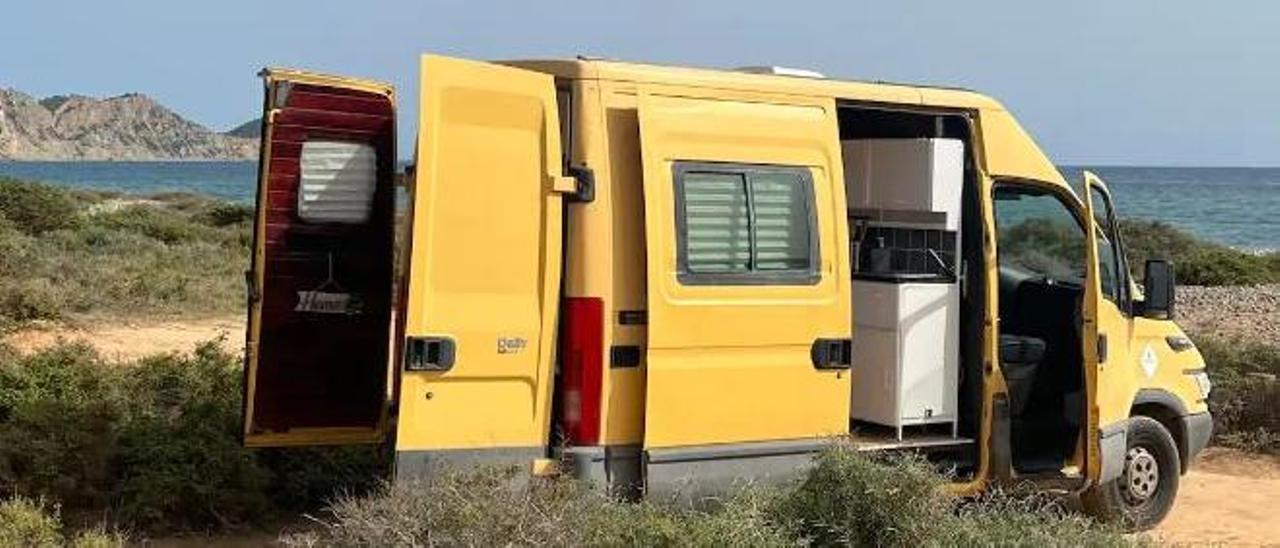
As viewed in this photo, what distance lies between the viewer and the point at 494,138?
242 inches

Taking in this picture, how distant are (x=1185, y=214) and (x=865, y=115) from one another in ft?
253

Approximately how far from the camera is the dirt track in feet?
→ 30.2

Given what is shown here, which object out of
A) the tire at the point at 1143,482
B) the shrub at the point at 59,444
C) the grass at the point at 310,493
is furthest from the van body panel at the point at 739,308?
the shrub at the point at 59,444

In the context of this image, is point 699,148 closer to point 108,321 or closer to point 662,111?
point 662,111

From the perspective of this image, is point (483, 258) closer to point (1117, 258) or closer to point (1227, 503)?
point (1117, 258)

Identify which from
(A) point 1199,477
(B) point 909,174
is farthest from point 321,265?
(A) point 1199,477

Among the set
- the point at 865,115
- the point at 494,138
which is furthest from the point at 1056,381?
the point at 494,138

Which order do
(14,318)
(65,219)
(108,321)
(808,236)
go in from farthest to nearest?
(65,219) < (108,321) < (14,318) < (808,236)

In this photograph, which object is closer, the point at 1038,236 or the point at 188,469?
the point at 188,469

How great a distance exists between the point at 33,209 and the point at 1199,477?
2473 cm

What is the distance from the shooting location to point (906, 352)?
306 inches

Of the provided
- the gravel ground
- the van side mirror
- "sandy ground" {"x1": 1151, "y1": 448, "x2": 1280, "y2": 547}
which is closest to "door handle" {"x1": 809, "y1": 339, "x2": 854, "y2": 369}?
"sandy ground" {"x1": 1151, "y1": 448, "x2": 1280, "y2": 547}

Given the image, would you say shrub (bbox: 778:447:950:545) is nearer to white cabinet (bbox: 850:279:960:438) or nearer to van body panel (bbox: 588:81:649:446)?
van body panel (bbox: 588:81:649:446)

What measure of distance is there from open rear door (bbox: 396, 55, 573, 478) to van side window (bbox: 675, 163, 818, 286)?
70 centimetres
